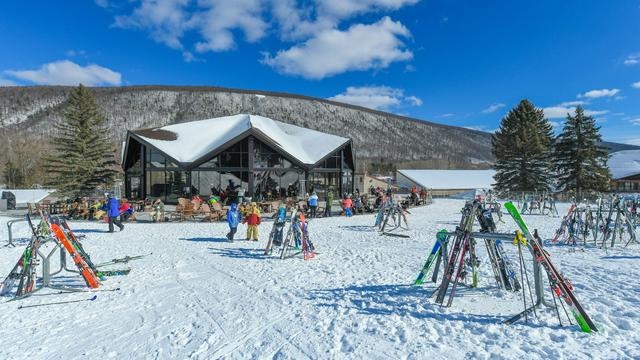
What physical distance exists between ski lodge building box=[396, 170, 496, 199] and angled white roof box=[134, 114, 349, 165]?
2334 centimetres

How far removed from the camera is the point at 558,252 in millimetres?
9656

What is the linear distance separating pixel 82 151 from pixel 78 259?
107 feet

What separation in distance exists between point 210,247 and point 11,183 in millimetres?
71534

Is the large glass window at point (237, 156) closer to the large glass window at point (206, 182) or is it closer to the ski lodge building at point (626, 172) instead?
the large glass window at point (206, 182)

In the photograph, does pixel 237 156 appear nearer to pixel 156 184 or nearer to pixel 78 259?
pixel 156 184

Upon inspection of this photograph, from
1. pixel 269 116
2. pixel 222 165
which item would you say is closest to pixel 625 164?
pixel 222 165

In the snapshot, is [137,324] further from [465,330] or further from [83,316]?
[465,330]

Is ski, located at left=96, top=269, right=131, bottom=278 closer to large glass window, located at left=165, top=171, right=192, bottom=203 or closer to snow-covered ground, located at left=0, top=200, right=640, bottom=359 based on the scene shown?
snow-covered ground, located at left=0, top=200, right=640, bottom=359

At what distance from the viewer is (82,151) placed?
3341cm

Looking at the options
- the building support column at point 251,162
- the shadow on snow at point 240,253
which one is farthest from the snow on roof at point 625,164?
the shadow on snow at point 240,253

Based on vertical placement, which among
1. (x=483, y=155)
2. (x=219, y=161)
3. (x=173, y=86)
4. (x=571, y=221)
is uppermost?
(x=173, y=86)

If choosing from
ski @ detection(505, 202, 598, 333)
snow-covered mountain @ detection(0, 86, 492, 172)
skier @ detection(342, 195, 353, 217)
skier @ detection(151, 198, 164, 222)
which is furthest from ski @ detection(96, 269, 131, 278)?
snow-covered mountain @ detection(0, 86, 492, 172)

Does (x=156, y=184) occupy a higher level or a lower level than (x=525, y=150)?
lower

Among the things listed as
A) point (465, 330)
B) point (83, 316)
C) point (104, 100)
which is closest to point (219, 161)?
point (83, 316)
